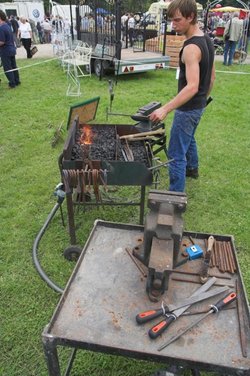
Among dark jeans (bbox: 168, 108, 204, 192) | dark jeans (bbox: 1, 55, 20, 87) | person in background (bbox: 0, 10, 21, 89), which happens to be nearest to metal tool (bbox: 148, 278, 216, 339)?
dark jeans (bbox: 168, 108, 204, 192)

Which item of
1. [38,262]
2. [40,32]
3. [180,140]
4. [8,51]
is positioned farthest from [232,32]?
[40,32]

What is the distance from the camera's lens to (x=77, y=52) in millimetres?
10188

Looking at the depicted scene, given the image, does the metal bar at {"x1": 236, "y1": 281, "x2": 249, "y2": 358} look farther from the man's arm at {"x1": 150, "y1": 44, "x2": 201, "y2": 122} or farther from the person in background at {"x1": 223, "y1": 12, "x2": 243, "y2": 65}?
the person in background at {"x1": 223, "y1": 12, "x2": 243, "y2": 65}

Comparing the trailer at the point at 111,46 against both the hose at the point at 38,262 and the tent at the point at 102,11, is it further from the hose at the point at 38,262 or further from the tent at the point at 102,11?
the hose at the point at 38,262

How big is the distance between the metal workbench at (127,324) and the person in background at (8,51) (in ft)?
27.1

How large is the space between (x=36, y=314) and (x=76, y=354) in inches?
20.2

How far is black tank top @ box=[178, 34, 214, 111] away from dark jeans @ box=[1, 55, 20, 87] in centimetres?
713

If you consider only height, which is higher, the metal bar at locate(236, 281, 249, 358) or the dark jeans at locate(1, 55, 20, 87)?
the dark jeans at locate(1, 55, 20, 87)

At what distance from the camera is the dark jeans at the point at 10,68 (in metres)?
8.90

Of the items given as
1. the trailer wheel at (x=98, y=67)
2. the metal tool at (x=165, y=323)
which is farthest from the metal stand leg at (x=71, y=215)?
the trailer wheel at (x=98, y=67)

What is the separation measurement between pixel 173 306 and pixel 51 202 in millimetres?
2803

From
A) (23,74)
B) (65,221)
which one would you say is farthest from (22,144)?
(23,74)

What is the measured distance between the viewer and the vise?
1609 millimetres

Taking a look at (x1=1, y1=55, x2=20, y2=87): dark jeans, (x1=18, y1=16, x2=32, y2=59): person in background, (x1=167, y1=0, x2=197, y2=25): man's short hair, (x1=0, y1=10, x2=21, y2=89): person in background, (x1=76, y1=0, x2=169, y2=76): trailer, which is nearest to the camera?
(x1=167, y1=0, x2=197, y2=25): man's short hair
